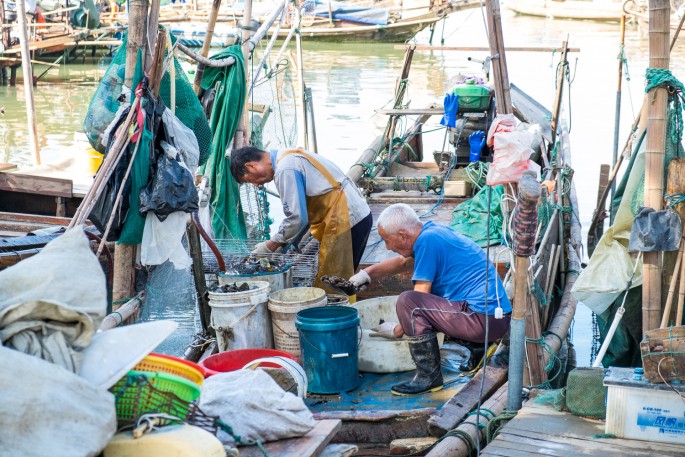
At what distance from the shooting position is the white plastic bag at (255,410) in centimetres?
372

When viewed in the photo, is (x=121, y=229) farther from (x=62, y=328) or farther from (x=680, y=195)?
(x=680, y=195)

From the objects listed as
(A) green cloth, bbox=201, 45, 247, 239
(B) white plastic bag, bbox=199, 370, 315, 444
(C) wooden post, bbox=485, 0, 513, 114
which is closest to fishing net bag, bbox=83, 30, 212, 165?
(A) green cloth, bbox=201, 45, 247, 239

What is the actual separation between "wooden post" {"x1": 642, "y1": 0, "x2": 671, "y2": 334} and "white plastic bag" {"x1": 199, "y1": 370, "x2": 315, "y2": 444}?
2203mm

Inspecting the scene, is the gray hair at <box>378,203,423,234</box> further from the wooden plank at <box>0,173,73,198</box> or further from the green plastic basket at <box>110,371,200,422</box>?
the wooden plank at <box>0,173,73,198</box>

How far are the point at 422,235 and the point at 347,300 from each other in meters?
0.89

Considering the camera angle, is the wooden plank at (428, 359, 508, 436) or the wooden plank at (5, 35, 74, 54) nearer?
the wooden plank at (428, 359, 508, 436)

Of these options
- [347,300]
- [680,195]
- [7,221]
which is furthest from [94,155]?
[680,195]

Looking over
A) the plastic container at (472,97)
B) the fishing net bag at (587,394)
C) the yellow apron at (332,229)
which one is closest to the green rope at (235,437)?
the fishing net bag at (587,394)

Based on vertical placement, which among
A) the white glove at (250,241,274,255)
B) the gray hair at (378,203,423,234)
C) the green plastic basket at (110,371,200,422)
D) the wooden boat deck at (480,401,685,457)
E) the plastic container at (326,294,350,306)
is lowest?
the wooden boat deck at (480,401,685,457)

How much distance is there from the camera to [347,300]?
6016mm

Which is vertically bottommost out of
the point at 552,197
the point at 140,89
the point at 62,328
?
the point at 552,197

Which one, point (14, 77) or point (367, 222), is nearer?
point (367, 222)

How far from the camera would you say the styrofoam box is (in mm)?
4266

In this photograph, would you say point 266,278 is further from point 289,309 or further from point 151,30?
point 151,30
